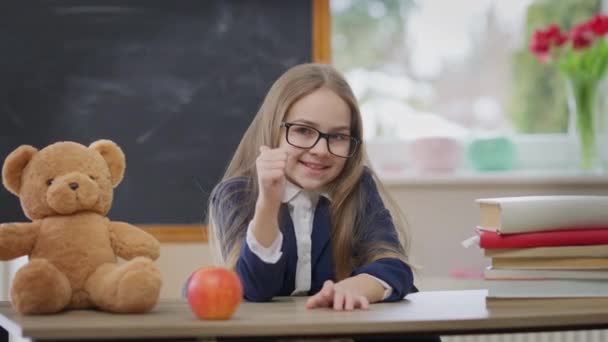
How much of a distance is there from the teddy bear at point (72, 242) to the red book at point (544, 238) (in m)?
0.55

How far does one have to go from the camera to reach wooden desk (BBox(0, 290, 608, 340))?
1.20 m

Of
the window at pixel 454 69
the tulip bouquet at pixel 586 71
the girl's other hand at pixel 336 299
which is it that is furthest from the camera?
the window at pixel 454 69

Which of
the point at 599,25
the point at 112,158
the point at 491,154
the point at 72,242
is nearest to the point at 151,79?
the point at 491,154

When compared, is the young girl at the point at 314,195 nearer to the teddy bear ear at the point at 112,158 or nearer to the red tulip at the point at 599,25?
the teddy bear ear at the point at 112,158

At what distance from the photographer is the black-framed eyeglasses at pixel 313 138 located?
1.79 m

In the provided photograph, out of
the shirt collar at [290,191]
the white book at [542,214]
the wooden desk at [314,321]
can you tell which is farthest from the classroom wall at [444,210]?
the wooden desk at [314,321]

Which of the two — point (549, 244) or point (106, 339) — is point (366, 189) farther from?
point (106, 339)

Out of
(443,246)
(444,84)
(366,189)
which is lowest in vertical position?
(443,246)

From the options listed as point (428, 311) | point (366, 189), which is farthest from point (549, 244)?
point (366, 189)

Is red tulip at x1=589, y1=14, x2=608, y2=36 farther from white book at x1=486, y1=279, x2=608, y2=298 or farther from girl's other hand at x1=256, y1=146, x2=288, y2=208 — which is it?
girl's other hand at x1=256, y1=146, x2=288, y2=208

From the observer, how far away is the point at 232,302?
1.30 metres

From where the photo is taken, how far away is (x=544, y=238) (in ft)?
5.21

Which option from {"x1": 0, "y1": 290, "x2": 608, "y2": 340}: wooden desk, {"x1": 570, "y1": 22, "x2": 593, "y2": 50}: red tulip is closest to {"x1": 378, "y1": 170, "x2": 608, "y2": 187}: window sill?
{"x1": 570, "y1": 22, "x2": 593, "y2": 50}: red tulip

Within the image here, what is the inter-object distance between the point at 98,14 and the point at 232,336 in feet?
6.66
